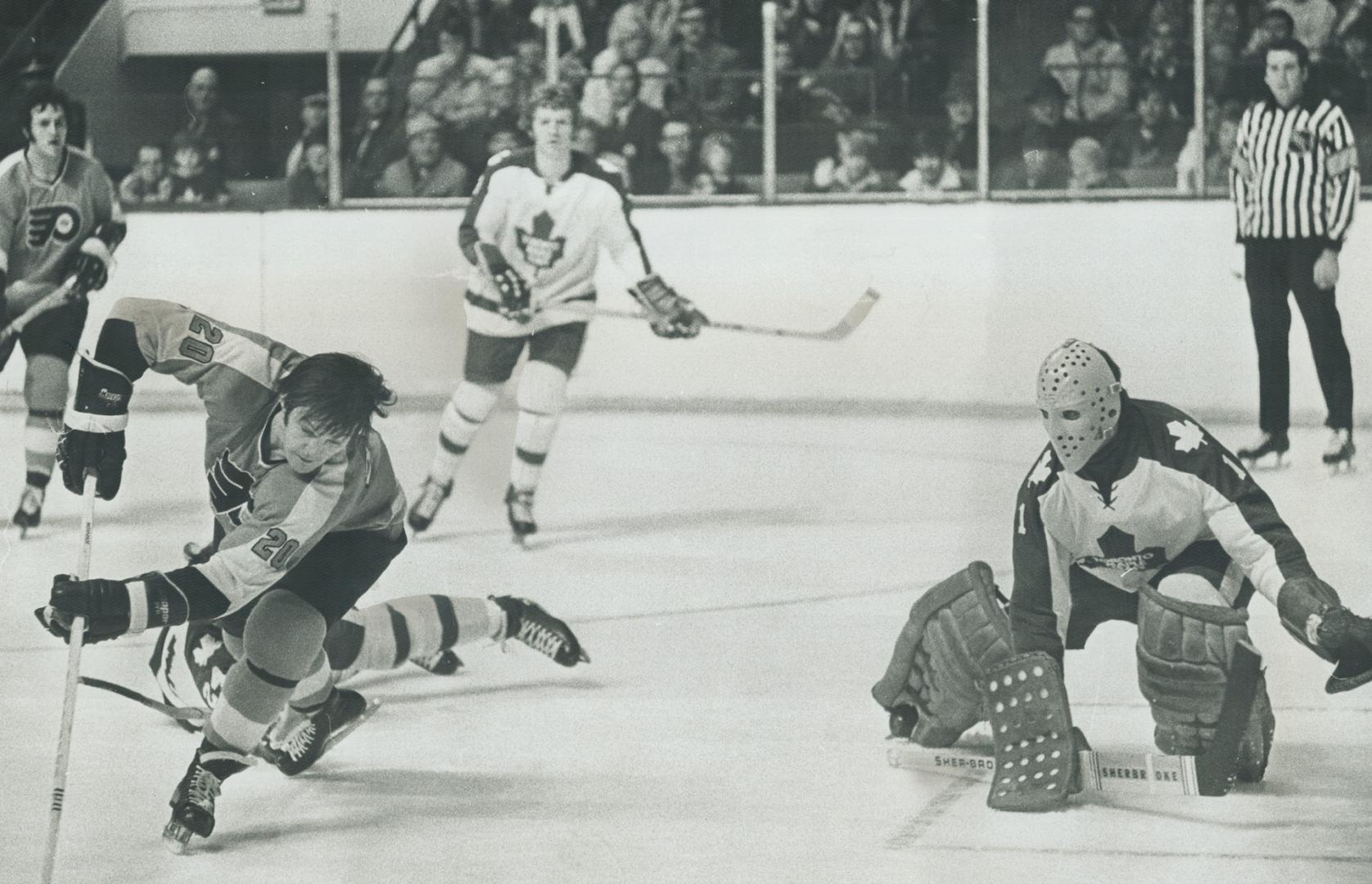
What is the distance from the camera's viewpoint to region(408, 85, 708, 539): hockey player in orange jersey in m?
4.99

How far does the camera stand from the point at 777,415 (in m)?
6.48

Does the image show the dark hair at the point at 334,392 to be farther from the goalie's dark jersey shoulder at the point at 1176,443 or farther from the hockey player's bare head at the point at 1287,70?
the hockey player's bare head at the point at 1287,70

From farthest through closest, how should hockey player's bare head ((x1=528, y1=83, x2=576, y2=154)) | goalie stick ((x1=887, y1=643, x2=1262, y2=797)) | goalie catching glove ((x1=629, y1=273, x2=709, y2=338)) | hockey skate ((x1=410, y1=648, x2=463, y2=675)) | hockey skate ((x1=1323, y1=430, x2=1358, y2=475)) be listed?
hockey skate ((x1=1323, y1=430, x2=1358, y2=475)) < goalie catching glove ((x1=629, y1=273, x2=709, y2=338)) < hockey player's bare head ((x1=528, y1=83, x2=576, y2=154)) < hockey skate ((x1=410, y1=648, x2=463, y2=675)) < goalie stick ((x1=887, y1=643, x2=1262, y2=797))

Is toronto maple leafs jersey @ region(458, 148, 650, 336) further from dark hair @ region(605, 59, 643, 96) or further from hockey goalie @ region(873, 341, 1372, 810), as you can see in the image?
hockey goalie @ region(873, 341, 1372, 810)

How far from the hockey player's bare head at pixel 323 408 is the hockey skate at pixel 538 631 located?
2.39 ft

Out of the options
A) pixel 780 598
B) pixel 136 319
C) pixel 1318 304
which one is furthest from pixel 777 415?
pixel 136 319

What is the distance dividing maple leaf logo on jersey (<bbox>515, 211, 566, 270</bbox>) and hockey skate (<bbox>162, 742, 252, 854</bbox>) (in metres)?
2.64

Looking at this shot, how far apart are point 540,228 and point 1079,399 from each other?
8.48ft

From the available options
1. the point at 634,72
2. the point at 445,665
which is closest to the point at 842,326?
the point at 634,72

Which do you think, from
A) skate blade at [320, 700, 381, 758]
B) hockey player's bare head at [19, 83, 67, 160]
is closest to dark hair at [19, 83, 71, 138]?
hockey player's bare head at [19, 83, 67, 160]

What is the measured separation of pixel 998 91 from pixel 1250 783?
381 cm

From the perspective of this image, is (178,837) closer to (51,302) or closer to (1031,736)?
(1031,736)

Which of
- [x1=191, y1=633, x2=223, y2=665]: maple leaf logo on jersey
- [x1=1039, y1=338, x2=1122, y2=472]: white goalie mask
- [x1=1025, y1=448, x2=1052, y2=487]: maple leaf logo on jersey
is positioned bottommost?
[x1=191, y1=633, x2=223, y2=665]: maple leaf logo on jersey

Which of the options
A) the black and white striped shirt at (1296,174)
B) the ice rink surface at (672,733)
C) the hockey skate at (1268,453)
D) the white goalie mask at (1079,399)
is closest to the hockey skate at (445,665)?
the ice rink surface at (672,733)
